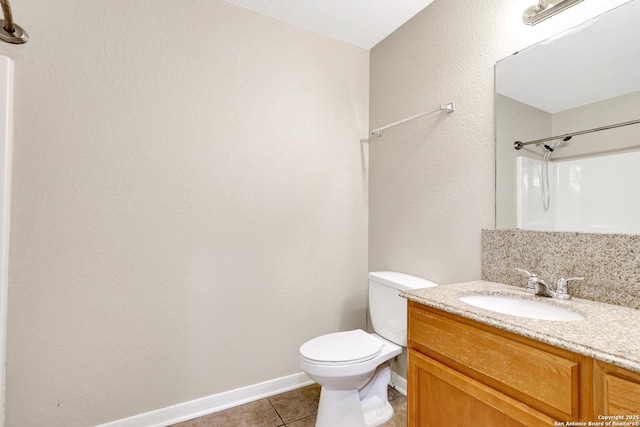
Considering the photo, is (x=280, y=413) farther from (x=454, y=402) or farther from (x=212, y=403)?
(x=454, y=402)

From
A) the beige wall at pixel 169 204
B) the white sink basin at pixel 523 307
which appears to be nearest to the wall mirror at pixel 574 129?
the white sink basin at pixel 523 307

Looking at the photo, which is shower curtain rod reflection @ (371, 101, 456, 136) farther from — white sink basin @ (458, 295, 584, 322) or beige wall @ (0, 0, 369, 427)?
white sink basin @ (458, 295, 584, 322)

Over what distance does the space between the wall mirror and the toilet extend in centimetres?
69

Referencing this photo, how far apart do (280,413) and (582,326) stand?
1560mm

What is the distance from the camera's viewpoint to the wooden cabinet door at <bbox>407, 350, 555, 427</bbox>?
0.88 m

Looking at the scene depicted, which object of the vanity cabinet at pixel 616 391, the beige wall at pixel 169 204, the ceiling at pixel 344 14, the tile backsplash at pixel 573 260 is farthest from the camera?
the ceiling at pixel 344 14

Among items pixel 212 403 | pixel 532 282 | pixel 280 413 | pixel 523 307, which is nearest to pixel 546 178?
pixel 532 282

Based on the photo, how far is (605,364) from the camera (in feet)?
2.35

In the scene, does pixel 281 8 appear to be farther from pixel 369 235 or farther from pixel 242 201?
pixel 369 235

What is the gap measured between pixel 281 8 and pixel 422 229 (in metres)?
1.58

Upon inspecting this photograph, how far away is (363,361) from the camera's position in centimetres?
146

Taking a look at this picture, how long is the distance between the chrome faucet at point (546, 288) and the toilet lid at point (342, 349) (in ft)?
2.44

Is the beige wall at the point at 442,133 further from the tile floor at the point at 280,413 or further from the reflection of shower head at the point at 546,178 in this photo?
the tile floor at the point at 280,413

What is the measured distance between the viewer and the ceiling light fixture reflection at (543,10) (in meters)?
1.21
